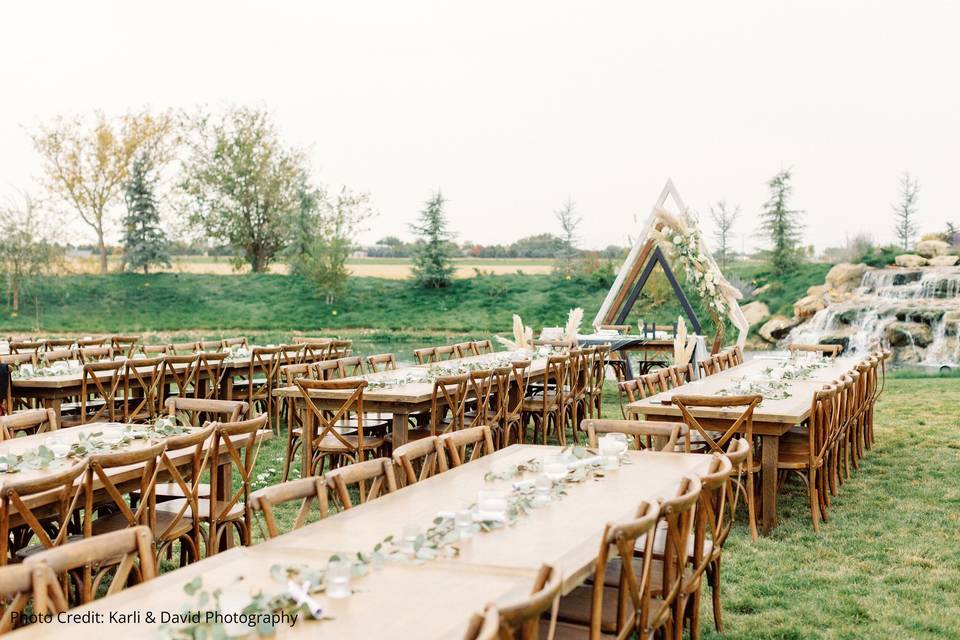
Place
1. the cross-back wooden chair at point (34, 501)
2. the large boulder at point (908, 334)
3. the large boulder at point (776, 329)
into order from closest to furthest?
1. the cross-back wooden chair at point (34, 501)
2. the large boulder at point (908, 334)
3. the large boulder at point (776, 329)

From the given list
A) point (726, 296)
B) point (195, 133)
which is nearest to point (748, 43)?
point (726, 296)

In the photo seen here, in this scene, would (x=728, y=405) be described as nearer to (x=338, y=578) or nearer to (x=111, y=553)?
(x=338, y=578)

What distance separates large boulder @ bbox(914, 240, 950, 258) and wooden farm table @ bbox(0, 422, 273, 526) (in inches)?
855

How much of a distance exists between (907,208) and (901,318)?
1007 cm

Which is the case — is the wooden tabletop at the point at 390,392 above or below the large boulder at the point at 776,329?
above

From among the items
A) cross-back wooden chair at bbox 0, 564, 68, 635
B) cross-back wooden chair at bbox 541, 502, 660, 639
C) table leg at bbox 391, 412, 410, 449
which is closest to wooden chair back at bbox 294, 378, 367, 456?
table leg at bbox 391, 412, 410, 449

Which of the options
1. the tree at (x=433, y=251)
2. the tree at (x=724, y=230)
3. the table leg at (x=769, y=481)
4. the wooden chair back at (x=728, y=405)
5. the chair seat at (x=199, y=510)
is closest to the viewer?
the chair seat at (x=199, y=510)

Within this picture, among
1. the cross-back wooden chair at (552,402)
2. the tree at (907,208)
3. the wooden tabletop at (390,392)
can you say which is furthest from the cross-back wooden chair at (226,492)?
the tree at (907,208)

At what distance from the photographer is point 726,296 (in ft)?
Answer: 36.3

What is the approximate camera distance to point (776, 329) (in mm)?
21484

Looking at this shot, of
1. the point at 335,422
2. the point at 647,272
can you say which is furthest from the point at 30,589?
the point at 647,272

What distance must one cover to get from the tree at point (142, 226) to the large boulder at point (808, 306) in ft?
64.6

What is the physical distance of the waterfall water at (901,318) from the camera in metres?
17.6

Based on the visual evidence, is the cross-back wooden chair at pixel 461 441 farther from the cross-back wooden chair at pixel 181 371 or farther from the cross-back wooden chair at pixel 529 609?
the cross-back wooden chair at pixel 181 371
